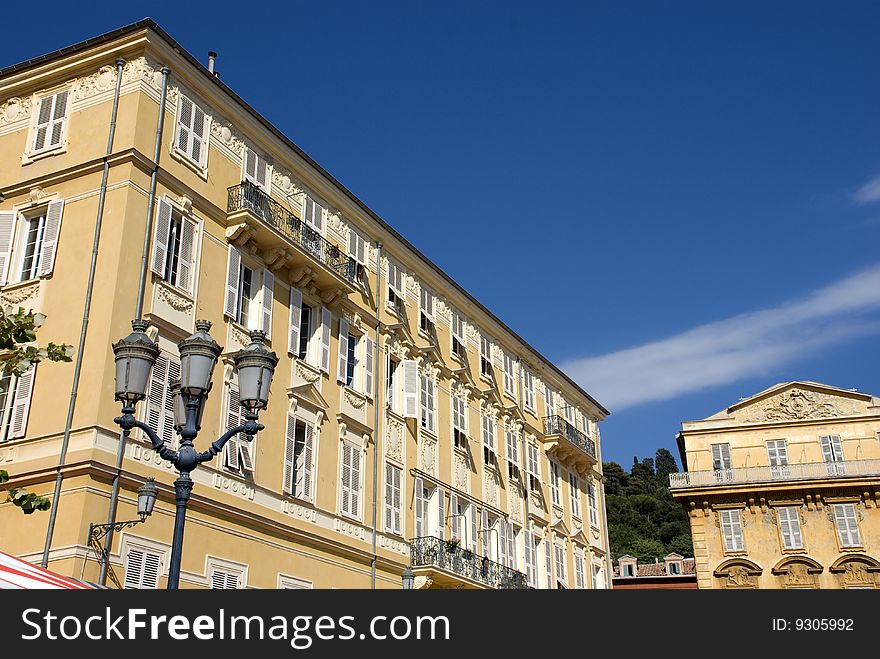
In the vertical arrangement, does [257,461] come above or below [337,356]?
below

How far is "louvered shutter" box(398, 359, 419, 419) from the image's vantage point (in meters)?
28.2

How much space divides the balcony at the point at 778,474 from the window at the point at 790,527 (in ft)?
4.64

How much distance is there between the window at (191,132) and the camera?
2158 centimetres

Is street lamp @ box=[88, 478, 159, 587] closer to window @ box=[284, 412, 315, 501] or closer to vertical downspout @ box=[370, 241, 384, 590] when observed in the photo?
window @ box=[284, 412, 315, 501]

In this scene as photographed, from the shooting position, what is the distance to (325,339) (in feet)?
82.5

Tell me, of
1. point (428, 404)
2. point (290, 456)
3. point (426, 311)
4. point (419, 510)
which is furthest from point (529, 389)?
point (290, 456)

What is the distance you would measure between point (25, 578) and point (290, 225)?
16.5m

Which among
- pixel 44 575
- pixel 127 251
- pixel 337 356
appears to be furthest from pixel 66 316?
pixel 44 575

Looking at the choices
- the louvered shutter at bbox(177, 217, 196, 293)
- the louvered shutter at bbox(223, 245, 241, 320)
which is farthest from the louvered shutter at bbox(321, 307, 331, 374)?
the louvered shutter at bbox(177, 217, 196, 293)

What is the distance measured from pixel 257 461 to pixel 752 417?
32.9 metres

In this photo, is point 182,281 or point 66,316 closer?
point 66,316

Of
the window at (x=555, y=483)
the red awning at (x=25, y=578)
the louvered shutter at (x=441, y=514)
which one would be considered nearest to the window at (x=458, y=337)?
the louvered shutter at (x=441, y=514)
